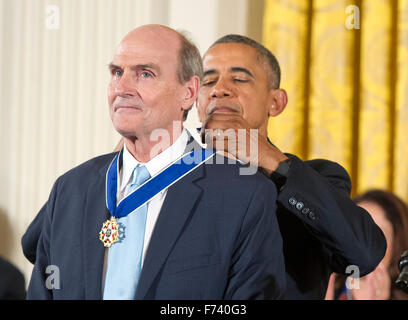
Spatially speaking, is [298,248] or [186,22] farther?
[186,22]

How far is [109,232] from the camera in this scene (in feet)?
3.85

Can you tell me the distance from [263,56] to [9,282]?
32.3 inches

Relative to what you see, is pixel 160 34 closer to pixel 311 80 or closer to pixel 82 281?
pixel 82 281

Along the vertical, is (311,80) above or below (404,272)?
above

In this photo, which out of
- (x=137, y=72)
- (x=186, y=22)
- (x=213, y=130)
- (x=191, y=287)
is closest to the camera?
(x=191, y=287)

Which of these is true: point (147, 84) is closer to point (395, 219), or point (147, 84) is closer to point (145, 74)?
point (145, 74)

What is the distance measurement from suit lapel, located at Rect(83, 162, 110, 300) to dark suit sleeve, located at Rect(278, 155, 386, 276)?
1.27ft

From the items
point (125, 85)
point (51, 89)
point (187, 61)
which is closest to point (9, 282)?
point (125, 85)

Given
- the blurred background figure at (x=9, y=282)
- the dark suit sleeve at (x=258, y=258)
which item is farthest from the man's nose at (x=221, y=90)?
the blurred background figure at (x=9, y=282)

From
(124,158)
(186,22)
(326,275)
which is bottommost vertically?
(326,275)

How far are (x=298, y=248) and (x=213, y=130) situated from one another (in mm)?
347

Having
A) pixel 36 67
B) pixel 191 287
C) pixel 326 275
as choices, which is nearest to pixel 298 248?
pixel 326 275

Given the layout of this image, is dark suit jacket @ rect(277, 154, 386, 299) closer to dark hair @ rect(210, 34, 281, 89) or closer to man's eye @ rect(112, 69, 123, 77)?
dark hair @ rect(210, 34, 281, 89)

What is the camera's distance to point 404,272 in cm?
127
